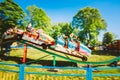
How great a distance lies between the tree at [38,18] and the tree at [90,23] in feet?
25.1

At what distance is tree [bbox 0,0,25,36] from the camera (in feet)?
114

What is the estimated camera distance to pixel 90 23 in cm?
5031

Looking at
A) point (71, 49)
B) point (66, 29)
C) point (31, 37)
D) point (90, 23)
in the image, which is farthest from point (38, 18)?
point (31, 37)

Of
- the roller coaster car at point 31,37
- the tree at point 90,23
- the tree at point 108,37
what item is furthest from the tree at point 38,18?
the roller coaster car at point 31,37

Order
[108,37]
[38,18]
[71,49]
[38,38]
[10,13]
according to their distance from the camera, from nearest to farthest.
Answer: [38,38]
[71,49]
[10,13]
[38,18]
[108,37]

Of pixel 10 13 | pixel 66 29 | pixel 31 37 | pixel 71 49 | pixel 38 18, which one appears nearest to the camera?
pixel 31 37

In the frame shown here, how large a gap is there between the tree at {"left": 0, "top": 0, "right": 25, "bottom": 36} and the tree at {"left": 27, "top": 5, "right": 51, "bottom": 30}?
35.3 feet

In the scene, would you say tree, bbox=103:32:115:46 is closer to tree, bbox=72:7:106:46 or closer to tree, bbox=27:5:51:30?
tree, bbox=72:7:106:46

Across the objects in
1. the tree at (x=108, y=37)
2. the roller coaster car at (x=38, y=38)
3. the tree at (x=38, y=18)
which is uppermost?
the tree at (x=38, y=18)

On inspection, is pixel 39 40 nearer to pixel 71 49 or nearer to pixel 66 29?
pixel 71 49

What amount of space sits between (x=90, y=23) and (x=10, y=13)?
20399 mm

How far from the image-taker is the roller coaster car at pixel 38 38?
59.6 ft

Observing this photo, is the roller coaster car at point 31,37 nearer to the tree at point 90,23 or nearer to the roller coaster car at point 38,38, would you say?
the roller coaster car at point 38,38

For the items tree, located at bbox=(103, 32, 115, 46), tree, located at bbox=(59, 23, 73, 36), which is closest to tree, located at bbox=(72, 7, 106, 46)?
tree, located at bbox=(103, 32, 115, 46)
